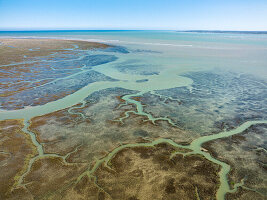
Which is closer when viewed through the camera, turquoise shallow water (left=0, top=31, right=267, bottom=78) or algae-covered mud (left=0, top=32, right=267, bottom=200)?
algae-covered mud (left=0, top=32, right=267, bottom=200)

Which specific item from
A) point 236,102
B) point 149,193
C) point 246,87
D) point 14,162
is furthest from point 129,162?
point 246,87

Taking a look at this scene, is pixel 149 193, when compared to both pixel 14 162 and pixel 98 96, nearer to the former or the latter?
pixel 14 162

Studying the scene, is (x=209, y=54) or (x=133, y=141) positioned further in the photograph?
(x=209, y=54)

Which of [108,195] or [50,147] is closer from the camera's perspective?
[108,195]

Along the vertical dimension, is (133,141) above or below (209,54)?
below

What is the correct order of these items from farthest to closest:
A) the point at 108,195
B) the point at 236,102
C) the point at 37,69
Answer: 1. the point at 37,69
2. the point at 236,102
3. the point at 108,195

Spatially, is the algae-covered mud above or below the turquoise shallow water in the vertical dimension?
below

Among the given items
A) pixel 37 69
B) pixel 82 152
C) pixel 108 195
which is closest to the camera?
pixel 108 195

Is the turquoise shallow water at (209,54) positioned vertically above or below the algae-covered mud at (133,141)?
above

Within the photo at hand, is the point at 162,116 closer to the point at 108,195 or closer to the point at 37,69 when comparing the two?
the point at 108,195

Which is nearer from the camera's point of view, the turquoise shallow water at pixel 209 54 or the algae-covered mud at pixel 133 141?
the algae-covered mud at pixel 133 141

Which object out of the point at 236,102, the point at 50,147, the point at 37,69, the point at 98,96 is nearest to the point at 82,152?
the point at 50,147
